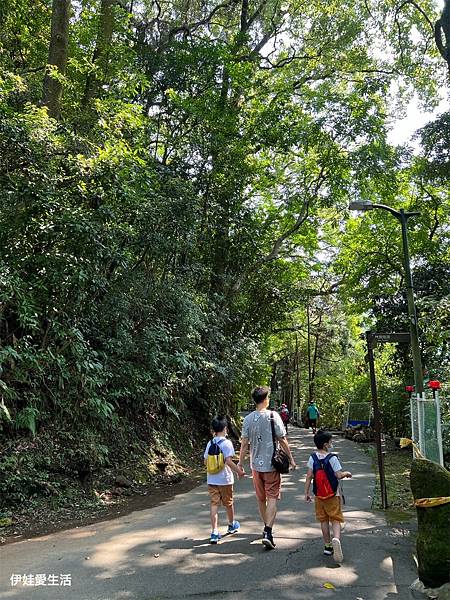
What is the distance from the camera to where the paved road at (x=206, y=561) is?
4.36m

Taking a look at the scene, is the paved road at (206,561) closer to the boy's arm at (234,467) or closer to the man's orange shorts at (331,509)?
the man's orange shorts at (331,509)

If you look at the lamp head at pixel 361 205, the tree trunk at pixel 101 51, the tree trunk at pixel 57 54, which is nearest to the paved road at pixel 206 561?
the lamp head at pixel 361 205

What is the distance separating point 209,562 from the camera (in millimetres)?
5082

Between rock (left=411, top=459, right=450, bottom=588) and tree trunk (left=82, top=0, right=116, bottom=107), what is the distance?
10914 millimetres

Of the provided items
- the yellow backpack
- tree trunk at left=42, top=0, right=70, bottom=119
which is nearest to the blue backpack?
the yellow backpack

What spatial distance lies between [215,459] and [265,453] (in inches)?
27.7

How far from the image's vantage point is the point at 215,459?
593 cm

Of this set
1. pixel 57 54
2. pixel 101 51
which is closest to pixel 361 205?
pixel 57 54

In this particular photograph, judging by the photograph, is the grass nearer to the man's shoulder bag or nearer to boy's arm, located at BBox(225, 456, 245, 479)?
the man's shoulder bag

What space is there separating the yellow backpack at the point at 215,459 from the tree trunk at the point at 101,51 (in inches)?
366

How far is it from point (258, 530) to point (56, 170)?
6.35 metres

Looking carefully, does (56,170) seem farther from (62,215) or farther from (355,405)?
(355,405)

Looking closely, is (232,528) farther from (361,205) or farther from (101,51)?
(101,51)

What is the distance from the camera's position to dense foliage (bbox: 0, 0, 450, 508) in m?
7.82
